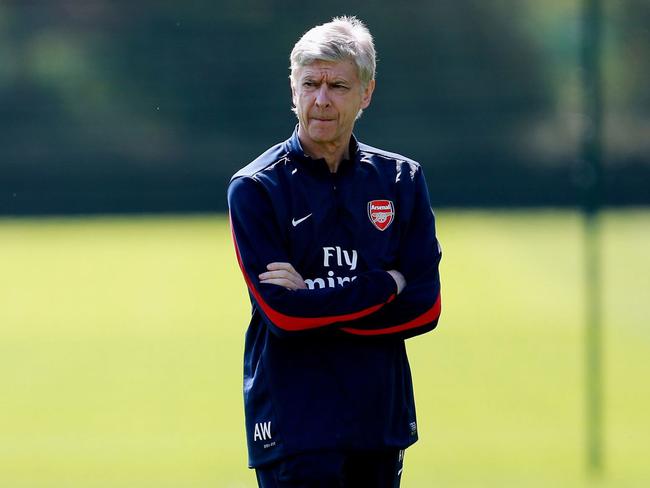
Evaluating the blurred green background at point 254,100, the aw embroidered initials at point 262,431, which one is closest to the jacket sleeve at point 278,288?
the aw embroidered initials at point 262,431

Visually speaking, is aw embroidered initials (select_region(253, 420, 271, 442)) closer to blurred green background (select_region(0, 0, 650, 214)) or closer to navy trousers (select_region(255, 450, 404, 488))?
navy trousers (select_region(255, 450, 404, 488))

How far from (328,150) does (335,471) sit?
77 cm

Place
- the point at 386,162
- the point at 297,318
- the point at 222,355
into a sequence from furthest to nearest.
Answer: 1. the point at 222,355
2. the point at 386,162
3. the point at 297,318

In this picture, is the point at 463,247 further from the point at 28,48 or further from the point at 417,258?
the point at 417,258

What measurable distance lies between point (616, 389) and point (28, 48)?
380cm

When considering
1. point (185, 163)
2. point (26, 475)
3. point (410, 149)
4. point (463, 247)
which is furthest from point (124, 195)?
point (463, 247)

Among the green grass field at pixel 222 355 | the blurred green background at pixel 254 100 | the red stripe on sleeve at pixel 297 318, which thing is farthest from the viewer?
the blurred green background at pixel 254 100

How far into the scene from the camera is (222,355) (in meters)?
6.93

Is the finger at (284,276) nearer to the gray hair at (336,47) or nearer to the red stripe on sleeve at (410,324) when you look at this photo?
the red stripe on sleeve at (410,324)

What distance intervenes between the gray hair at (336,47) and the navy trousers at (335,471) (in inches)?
35.4

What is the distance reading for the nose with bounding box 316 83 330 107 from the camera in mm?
2779

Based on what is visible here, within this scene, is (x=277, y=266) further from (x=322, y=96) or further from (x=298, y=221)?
(x=322, y=96)

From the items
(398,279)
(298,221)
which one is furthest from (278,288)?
(398,279)

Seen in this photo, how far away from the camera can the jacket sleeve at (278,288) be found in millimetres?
2695
